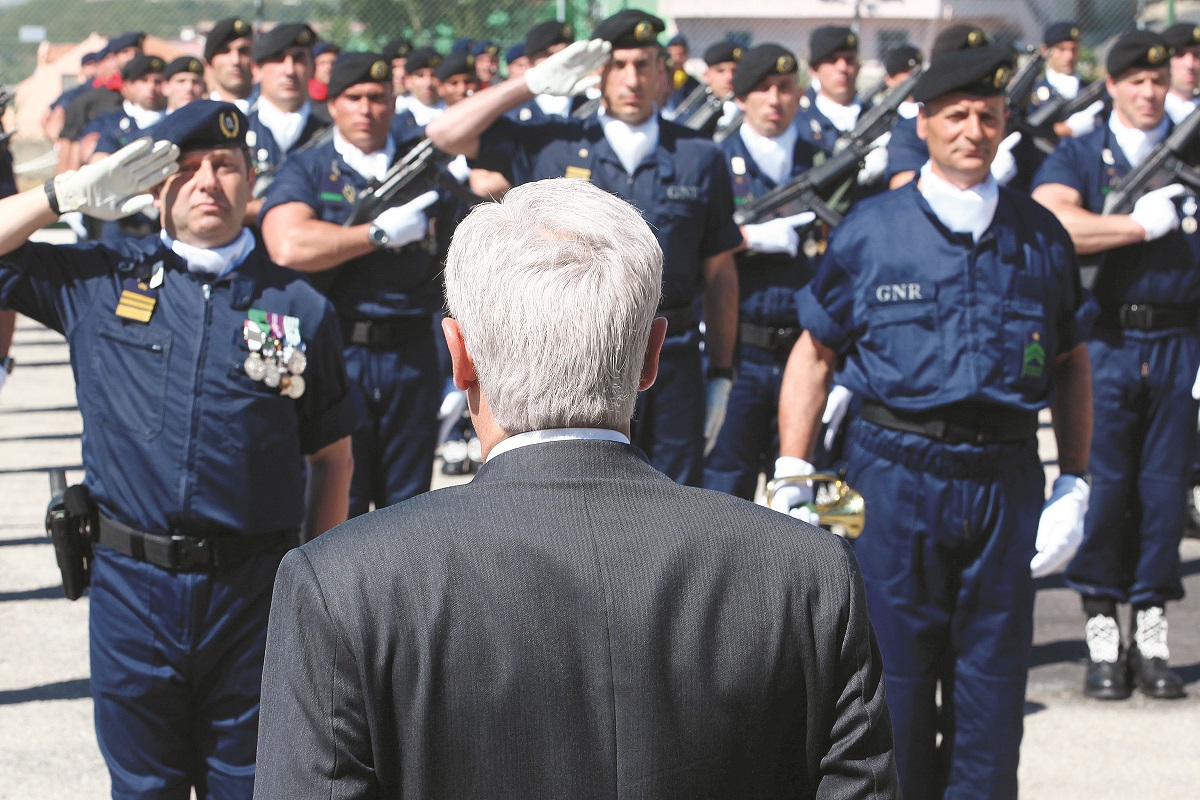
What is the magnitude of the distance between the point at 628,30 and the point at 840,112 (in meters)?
3.26

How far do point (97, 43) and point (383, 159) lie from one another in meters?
13.8

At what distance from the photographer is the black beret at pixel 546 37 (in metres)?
9.91

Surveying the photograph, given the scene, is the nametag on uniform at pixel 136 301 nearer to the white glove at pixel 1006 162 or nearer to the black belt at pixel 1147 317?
the black belt at pixel 1147 317

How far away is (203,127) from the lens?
11.5 feet

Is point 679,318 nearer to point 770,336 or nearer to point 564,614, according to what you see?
point 770,336

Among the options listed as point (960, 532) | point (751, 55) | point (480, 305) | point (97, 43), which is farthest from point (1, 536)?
point (97, 43)

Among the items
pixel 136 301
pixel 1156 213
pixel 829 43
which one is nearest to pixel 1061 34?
pixel 829 43

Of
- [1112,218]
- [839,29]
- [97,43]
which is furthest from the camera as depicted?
[97,43]

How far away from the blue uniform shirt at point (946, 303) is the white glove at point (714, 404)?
69.4 inches

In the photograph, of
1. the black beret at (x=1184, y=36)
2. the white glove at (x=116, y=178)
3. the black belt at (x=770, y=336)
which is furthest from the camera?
the black beret at (x=1184, y=36)

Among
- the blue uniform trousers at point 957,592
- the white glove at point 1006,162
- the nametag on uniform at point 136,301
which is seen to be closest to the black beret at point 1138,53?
the white glove at point 1006,162

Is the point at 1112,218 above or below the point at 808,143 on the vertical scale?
below

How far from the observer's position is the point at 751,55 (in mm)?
6902

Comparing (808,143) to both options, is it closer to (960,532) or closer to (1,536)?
(960,532)
